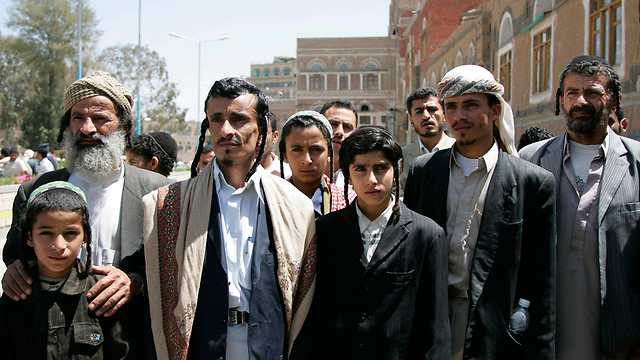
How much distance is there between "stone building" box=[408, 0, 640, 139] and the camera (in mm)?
7520

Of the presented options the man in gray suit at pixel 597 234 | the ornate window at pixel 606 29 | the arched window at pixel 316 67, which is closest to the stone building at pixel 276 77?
the arched window at pixel 316 67

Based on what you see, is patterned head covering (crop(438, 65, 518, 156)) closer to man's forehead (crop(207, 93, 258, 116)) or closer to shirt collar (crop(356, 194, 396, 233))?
shirt collar (crop(356, 194, 396, 233))

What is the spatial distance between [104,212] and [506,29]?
46.0ft

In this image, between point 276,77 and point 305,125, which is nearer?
point 305,125

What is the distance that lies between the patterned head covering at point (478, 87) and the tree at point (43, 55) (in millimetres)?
38560

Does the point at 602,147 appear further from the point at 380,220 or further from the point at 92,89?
the point at 92,89

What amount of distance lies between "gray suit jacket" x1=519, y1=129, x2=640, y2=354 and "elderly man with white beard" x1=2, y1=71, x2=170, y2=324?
2391mm

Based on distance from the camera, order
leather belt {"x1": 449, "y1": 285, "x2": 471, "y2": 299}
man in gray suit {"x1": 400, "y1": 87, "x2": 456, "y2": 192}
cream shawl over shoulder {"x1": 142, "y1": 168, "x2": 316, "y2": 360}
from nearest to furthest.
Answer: cream shawl over shoulder {"x1": 142, "y1": 168, "x2": 316, "y2": 360} → leather belt {"x1": 449, "y1": 285, "x2": 471, "y2": 299} → man in gray suit {"x1": 400, "y1": 87, "x2": 456, "y2": 192}

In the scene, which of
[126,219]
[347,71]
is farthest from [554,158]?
[347,71]

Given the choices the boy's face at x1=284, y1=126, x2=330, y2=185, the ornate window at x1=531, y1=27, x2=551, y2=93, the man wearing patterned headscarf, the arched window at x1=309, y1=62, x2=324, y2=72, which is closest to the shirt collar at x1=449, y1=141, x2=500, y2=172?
the man wearing patterned headscarf

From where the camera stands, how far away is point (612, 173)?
2.50 meters

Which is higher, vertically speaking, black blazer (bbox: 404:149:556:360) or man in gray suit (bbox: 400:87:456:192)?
man in gray suit (bbox: 400:87:456:192)

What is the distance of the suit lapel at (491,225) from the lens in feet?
7.18

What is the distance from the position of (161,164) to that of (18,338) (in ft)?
7.88
